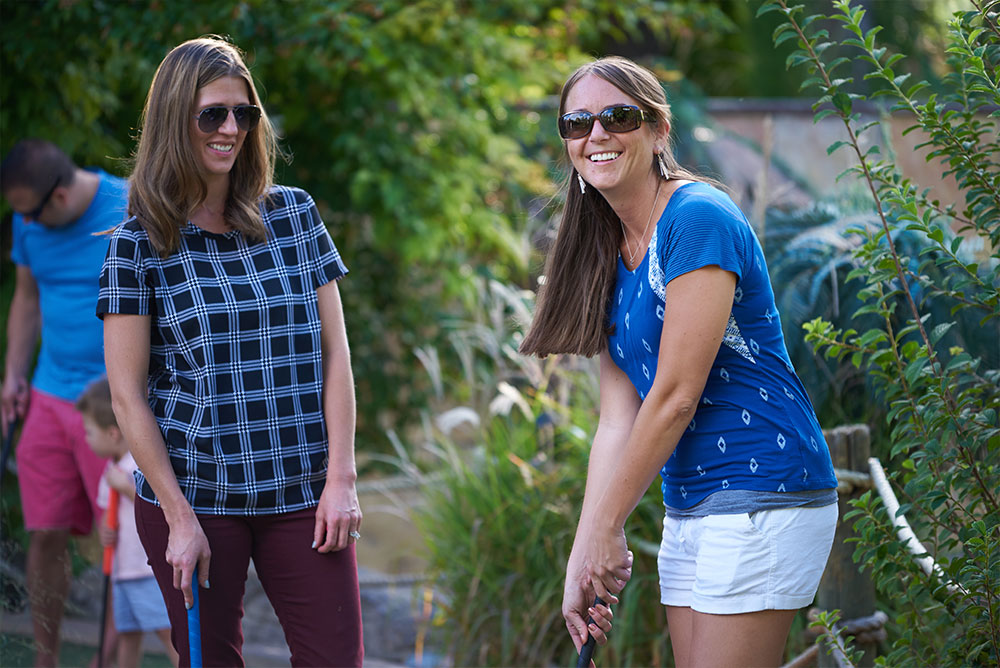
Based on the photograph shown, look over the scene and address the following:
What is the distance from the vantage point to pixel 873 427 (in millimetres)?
3826

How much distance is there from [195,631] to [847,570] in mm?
1731

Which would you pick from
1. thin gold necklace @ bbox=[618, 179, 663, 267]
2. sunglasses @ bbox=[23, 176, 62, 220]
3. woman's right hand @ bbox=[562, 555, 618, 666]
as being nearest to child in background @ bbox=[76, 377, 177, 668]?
sunglasses @ bbox=[23, 176, 62, 220]

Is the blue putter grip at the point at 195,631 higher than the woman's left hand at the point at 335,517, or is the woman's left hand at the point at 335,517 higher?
the woman's left hand at the point at 335,517

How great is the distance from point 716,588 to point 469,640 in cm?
222

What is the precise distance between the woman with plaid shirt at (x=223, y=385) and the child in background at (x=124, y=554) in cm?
107

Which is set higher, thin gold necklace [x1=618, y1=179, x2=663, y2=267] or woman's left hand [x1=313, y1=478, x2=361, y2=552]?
thin gold necklace [x1=618, y1=179, x2=663, y2=267]

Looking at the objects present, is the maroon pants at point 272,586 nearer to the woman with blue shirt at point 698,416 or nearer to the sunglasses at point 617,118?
the woman with blue shirt at point 698,416

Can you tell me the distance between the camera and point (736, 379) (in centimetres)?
200


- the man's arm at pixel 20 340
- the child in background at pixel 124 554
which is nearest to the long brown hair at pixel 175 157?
the child in background at pixel 124 554

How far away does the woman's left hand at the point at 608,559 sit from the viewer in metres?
2.06

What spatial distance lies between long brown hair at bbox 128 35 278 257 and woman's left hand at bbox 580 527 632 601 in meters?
1.03

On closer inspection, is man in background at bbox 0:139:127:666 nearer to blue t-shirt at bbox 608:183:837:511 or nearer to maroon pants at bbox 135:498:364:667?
maroon pants at bbox 135:498:364:667

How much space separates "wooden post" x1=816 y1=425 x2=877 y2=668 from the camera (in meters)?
2.88

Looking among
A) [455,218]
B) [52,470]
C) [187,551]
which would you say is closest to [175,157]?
[187,551]
